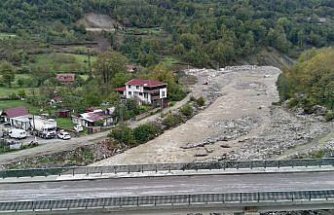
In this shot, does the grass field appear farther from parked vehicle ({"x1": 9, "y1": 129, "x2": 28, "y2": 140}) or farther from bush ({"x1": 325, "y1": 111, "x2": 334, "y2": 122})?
bush ({"x1": 325, "y1": 111, "x2": 334, "y2": 122})

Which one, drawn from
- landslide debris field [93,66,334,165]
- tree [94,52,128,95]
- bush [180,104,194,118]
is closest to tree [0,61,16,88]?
tree [94,52,128,95]

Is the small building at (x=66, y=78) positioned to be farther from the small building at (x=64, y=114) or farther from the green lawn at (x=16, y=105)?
the small building at (x=64, y=114)

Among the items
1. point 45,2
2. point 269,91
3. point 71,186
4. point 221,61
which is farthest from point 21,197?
point 45,2

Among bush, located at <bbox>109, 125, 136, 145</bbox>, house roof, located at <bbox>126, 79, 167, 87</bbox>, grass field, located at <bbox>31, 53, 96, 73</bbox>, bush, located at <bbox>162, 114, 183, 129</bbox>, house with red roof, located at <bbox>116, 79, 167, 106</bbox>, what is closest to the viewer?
bush, located at <bbox>109, 125, 136, 145</bbox>

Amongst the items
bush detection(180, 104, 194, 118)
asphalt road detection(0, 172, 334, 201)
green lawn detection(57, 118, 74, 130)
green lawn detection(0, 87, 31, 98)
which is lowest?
bush detection(180, 104, 194, 118)

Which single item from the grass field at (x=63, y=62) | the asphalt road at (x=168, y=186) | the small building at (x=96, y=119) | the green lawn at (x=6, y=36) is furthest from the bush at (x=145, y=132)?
the green lawn at (x=6, y=36)
